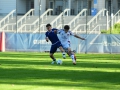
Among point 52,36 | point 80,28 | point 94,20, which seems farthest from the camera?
point 94,20

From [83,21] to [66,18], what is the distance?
350cm

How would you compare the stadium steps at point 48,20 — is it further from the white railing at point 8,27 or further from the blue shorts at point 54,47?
the blue shorts at point 54,47

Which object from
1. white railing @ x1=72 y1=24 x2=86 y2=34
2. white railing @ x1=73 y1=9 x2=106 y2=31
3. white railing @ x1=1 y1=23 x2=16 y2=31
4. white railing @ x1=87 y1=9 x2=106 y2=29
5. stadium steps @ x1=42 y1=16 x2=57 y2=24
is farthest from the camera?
stadium steps @ x1=42 y1=16 x2=57 y2=24

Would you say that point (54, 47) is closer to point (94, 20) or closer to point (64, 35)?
point (64, 35)

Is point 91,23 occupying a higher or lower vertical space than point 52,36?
higher

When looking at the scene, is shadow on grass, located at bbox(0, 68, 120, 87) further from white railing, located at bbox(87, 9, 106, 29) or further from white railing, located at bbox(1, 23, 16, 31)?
white railing, located at bbox(1, 23, 16, 31)

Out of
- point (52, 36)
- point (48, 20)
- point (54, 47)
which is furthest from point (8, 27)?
point (54, 47)

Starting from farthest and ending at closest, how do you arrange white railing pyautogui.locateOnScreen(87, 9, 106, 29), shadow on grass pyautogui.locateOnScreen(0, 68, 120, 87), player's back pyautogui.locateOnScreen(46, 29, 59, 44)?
1. white railing pyautogui.locateOnScreen(87, 9, 106, 29)
2. player's back pyautogui.locateOnScreen(46, 29, 59, 44)
3. shadow on grass pyautogui.locateOnScreen(0, 68, 120, 87)

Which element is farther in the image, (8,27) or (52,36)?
(8,27)

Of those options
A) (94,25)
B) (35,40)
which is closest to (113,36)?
(35,40)

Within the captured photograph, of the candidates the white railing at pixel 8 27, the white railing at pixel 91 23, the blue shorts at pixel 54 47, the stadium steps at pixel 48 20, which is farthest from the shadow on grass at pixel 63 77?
the stadium steps at pixel 48 20

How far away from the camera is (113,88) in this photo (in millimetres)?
15453

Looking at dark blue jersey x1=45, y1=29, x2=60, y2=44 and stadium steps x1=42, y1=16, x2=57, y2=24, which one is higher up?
stadium steps x1=42, y1=16, x2=57, y2=24

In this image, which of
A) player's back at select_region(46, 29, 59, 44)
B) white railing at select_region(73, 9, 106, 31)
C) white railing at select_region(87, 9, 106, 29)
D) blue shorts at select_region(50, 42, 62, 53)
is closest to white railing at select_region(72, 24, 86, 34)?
white railing at select_region(73, 9, 106, 31)
